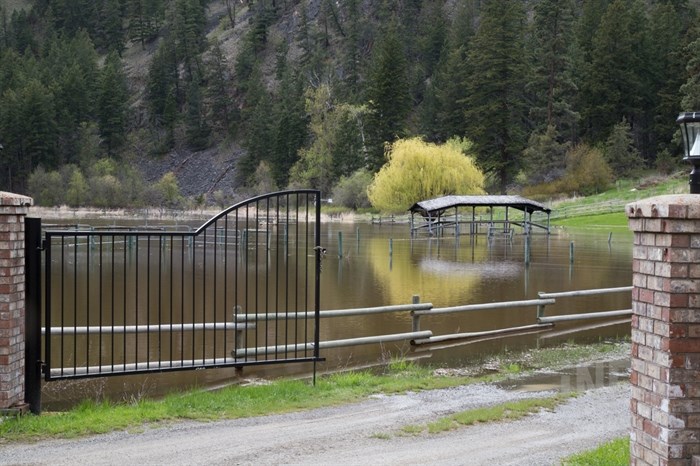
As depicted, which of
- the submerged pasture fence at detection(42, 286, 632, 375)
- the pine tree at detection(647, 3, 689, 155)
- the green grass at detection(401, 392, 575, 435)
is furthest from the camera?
the pine tree at detection(647, 3, 689, 155)

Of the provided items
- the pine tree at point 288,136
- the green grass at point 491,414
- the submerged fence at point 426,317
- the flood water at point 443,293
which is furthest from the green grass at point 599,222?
the pine tree at point 288,136

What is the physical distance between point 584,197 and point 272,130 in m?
50.1

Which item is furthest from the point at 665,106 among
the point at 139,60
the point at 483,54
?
the point at 139,60

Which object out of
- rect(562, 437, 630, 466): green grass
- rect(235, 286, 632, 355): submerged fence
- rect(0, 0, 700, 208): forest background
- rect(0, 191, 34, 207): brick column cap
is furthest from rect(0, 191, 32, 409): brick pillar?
rect(0, 0, 700, 208): forest background

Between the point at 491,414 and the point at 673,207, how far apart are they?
3.73 meters

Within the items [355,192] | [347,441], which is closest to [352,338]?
[347,441]

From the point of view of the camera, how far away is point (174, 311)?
17000mm

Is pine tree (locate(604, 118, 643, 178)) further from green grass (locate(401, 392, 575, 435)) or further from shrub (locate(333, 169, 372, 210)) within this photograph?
green grass (locate(401, 392, 575, 435))

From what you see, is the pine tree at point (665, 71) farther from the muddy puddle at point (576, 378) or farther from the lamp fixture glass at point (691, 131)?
the lamp fixture glass at point (691, 131)

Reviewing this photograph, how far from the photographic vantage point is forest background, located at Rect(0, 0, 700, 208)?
73.5 meters

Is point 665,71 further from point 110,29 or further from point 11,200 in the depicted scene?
point 110,29

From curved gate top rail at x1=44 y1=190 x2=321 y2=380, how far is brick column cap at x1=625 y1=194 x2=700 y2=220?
4.22 metres

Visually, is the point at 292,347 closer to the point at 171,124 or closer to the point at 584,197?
the point at 584,197

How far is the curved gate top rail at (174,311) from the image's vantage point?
8.84 m
